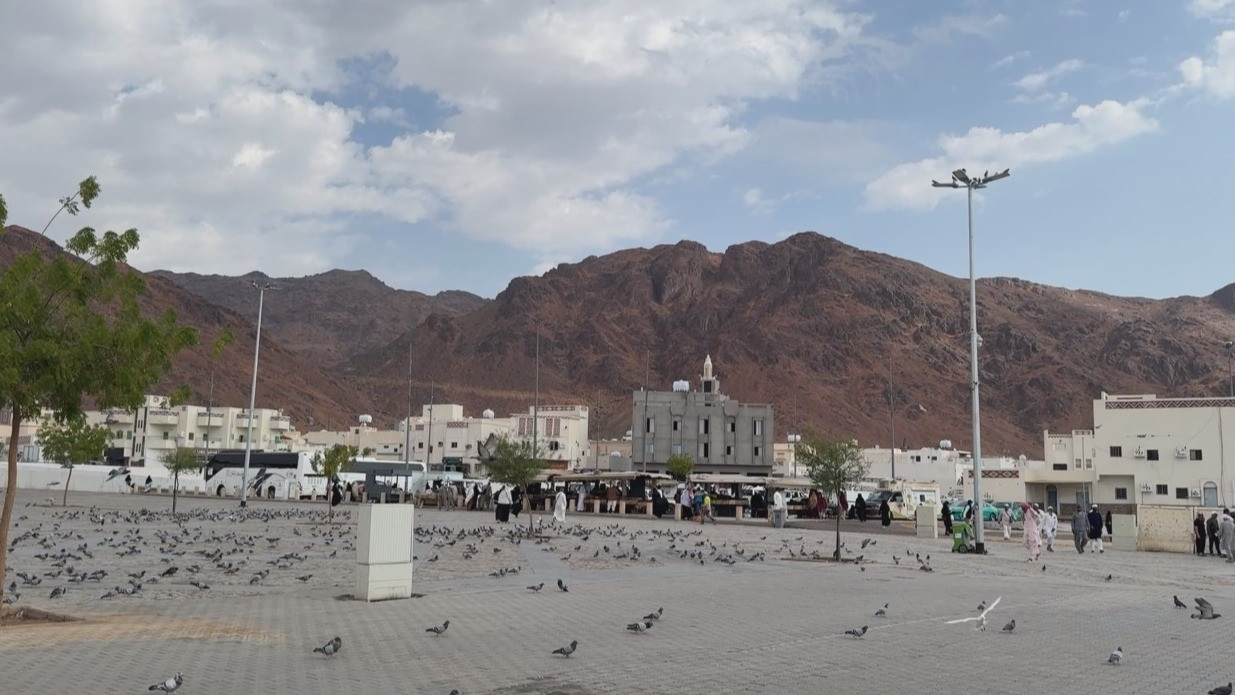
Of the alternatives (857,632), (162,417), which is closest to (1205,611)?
(857,632)

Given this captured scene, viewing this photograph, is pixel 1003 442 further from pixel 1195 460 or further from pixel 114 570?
pixel 114 570

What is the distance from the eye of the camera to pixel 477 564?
66.6 feet

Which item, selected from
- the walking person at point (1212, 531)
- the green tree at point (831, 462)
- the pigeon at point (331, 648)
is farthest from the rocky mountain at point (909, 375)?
the pigeon at point (331, 648)

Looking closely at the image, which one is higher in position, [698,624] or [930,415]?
[930,415]

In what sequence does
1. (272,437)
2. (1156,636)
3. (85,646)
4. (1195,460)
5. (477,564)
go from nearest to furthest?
(85,646) → (1156,636) → (477,564) → (1195,460) → (272,437)

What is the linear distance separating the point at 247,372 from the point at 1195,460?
142m

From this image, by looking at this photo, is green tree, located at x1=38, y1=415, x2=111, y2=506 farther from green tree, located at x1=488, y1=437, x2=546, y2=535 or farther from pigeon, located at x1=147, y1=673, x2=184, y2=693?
pigeon, located at x1=147, y1=673, x2=184, y2=693

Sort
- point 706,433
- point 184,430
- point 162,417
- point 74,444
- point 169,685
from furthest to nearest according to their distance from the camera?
point 184,430 < point 162,417 < point 706,433 < point 74,444 < point 169,685

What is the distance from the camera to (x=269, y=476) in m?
71.6

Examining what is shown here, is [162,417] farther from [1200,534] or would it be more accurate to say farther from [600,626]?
[600,626]

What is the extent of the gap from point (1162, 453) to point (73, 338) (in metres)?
61.4

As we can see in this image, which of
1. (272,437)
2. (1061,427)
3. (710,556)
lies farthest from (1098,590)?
(1061,427)

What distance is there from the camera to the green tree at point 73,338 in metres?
10.8

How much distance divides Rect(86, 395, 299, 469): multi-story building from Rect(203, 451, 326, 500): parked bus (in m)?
28.1
